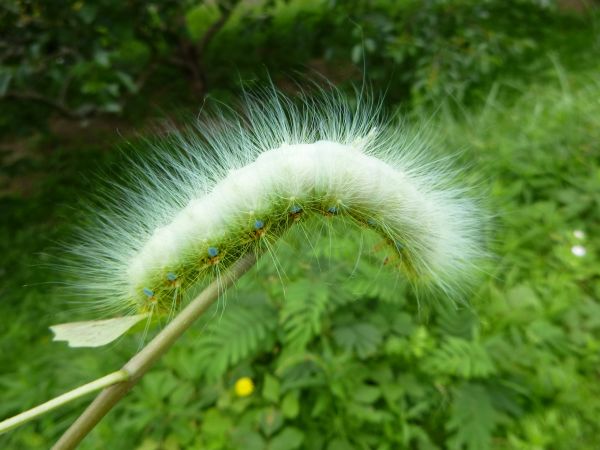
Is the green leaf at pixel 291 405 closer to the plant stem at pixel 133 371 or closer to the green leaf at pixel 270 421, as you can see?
the green leaf at pixel 270 421

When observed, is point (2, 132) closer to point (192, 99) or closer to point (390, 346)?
point (192, 99)

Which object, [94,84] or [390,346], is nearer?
[390,346]

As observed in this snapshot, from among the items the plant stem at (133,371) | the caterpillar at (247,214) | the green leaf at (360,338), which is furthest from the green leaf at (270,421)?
the plant stem at (133,371)

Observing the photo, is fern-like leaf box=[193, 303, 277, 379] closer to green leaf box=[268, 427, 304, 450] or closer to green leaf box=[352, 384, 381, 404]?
green leaf box=[268, 427, 304, 450]

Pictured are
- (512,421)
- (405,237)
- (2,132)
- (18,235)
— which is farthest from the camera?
(2,132)

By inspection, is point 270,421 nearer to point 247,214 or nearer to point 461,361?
point 461,361

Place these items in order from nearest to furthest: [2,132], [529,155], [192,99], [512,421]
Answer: [512,421] < [529,155] < [2,132] < [192,99]

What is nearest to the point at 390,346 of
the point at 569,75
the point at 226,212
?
the point at 226,212

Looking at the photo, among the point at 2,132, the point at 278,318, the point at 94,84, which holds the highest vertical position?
the point at 94,84
